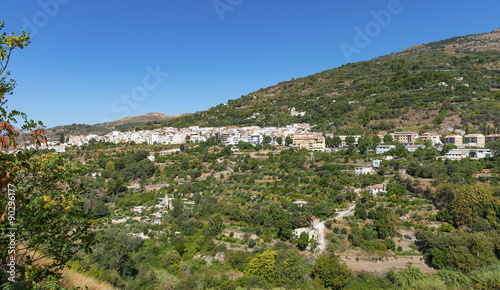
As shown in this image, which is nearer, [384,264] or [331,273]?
[331,273]

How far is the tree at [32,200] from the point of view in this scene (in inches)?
93.3

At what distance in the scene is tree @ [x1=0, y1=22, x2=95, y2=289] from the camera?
2.37 m

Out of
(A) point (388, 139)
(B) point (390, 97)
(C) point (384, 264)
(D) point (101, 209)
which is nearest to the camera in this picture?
(C) point (384, 264)

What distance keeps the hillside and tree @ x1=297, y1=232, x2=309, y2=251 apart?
24.0 m

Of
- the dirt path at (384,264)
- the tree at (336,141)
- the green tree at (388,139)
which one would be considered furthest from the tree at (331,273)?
the green tree at (388,139)

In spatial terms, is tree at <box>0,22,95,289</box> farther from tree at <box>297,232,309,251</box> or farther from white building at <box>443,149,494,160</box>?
white building at <box>443,149,494,160</box>

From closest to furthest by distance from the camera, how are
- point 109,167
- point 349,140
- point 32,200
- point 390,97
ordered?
1. point 32,200
2. point 109,167
3. point 349,140
4. point 390,97

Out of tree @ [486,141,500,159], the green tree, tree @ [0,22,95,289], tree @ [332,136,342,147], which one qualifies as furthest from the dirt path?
tree @ [332,136,342,147]

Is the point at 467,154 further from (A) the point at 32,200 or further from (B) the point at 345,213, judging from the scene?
(A) the point at 32,200

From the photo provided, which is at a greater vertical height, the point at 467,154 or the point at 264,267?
the point at 467,154

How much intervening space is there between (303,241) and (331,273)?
3823 millimetres

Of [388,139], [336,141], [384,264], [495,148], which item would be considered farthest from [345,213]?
[495,148]

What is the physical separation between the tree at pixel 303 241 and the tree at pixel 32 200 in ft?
46.2

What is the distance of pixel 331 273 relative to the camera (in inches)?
450
